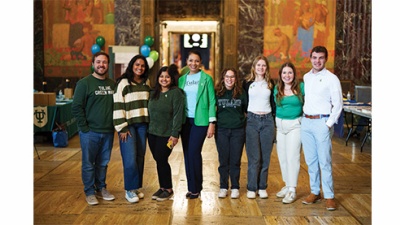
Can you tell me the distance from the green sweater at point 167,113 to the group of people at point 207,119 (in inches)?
0.4

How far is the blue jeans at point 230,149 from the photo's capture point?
5.90 meters

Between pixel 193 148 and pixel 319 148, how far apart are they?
1443 millimetres

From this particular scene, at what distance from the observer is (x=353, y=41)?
1667 cm

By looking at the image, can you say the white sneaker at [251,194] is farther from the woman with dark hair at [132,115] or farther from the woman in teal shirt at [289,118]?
the woman with dark hair at [132,115]

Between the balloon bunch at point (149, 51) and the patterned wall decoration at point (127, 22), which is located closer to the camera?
the balloon bunch at point (149, 51)

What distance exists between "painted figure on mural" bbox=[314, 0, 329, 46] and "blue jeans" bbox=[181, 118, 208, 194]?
11756mm

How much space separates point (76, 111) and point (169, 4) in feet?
43.5

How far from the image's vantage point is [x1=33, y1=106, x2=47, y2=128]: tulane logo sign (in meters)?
10.2

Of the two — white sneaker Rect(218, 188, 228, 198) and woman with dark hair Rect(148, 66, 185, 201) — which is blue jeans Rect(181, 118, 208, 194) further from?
white sneaker Rect(218, 188, 228, 198)

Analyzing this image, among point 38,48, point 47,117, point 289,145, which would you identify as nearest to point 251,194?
point 289,145

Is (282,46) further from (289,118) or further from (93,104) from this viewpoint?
(93,104)

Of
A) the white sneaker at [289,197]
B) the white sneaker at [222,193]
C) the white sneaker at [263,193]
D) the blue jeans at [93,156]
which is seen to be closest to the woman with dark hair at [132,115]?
the blue jeans at [93,156]

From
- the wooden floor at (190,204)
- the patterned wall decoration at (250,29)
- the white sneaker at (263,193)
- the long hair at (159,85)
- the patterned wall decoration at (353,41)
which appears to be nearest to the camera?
the wooden floor at (190,204)
